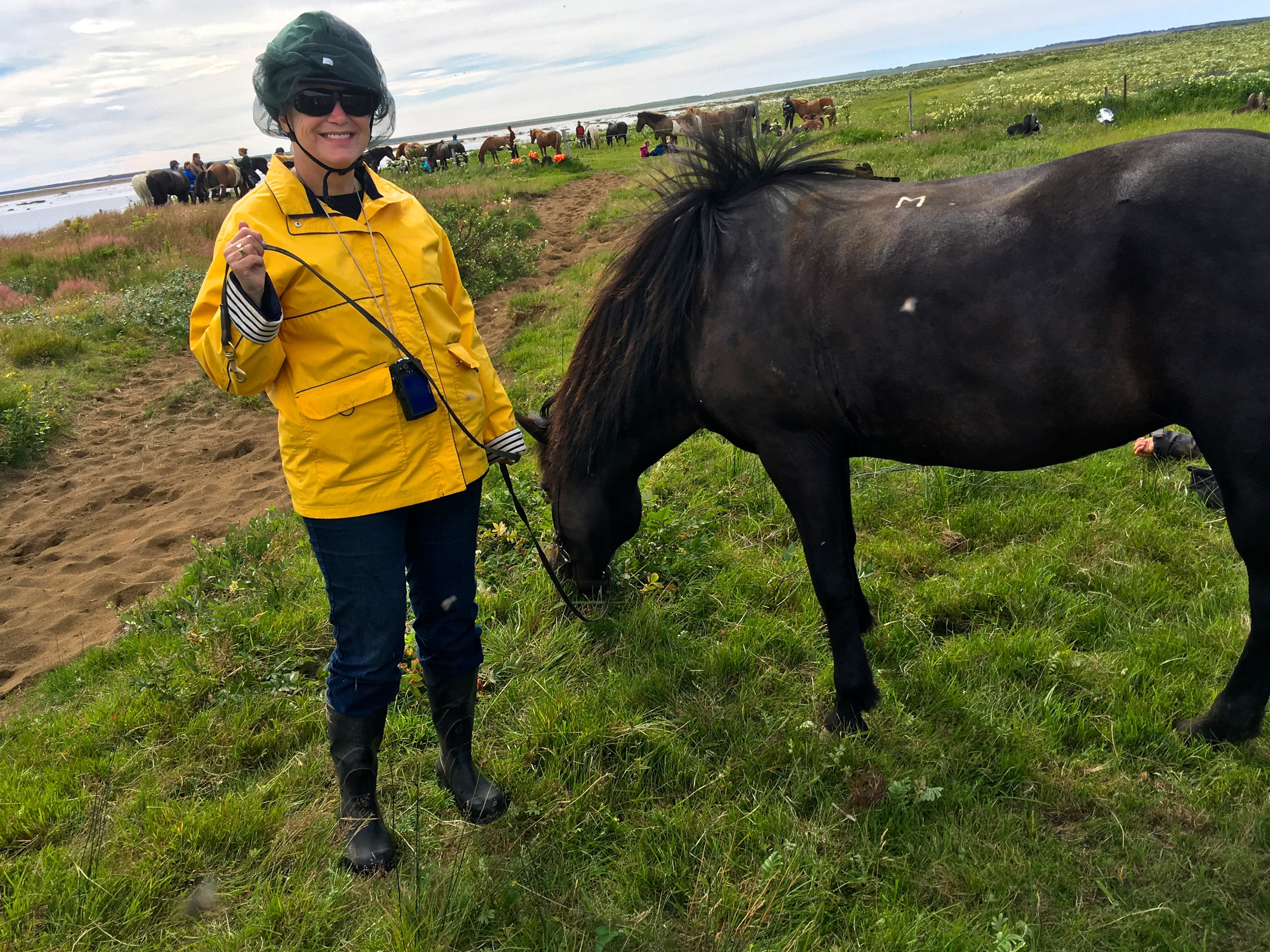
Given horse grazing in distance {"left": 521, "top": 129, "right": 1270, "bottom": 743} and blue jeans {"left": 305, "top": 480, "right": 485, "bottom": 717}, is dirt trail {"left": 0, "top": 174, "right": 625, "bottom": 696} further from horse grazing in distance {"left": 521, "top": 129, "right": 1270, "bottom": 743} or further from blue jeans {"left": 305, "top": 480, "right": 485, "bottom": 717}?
horse grazing in distance {"left": 521, "top": 129, "right": 1270, "bottom": 743}

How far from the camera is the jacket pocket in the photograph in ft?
6.71

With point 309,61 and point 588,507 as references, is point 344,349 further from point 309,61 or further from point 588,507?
point 588,507

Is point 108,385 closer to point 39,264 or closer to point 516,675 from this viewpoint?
point 516,675

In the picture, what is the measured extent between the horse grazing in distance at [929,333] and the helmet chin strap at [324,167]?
3.59 feet

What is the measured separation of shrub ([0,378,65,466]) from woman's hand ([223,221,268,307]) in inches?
253

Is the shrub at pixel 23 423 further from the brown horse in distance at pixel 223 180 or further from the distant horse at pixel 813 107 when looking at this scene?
the distant horse at pixel 813 107

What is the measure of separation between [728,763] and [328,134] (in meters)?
2.42

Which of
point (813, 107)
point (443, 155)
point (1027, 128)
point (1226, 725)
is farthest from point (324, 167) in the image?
point (443, 155)

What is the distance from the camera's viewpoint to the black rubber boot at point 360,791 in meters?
2.37

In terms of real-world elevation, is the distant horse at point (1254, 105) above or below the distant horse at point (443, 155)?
below

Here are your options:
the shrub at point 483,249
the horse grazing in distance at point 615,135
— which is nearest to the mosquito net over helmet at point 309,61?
the shrub at point 483,249

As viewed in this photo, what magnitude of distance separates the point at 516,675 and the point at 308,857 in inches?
42.1

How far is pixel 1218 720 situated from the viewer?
2482 millimetres

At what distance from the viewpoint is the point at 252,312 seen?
5.99 feet
